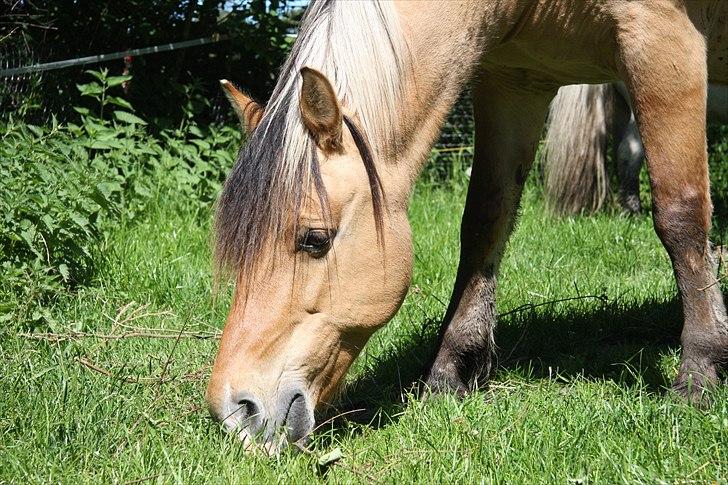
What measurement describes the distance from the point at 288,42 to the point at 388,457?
5202 mm

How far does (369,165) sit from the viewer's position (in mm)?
2721

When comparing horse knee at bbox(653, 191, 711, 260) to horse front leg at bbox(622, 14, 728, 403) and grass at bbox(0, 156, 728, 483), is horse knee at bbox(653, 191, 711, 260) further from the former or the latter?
grass at bbox(0, 156, 728, 483)

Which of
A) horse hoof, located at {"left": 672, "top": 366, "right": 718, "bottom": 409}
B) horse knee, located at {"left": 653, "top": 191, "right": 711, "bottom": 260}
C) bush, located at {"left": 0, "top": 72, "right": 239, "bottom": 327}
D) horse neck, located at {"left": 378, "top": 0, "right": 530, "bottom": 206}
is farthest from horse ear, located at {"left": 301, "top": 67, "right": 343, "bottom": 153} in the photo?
bush, located at {"left": 0, "top": 72, "right": 239, "bottom": 327}

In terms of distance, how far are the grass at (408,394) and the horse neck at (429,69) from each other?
0.82 metres

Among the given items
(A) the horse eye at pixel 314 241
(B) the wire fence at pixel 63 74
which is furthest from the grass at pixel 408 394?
(B) the wire fence at pixel 63 74

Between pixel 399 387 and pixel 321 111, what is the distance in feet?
4.30

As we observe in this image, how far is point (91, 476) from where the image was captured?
2.48m

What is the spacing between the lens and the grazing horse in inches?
104

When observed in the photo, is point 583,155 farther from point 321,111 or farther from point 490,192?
point 321,111

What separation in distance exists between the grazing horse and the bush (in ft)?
5.11

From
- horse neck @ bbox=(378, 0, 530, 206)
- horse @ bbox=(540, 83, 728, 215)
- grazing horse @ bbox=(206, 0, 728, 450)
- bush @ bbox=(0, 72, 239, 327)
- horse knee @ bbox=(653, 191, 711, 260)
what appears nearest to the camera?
grazing horse @ bbox=(206, 0, 728, 450)

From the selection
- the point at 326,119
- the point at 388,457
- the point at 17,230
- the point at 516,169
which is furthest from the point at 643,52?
the point at 17,230

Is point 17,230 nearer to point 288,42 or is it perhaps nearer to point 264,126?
point 264,126

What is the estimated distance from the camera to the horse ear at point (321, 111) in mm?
2551
